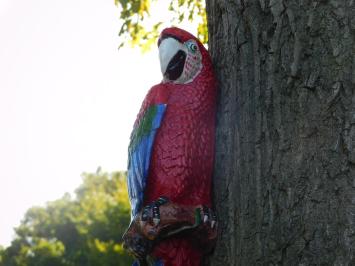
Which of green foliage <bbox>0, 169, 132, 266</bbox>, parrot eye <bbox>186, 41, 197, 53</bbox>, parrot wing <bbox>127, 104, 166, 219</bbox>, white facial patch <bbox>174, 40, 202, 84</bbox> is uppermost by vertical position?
parrot eye <bbox>186, 41, 197, 53</bbox>

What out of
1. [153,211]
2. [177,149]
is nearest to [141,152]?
[177,149]

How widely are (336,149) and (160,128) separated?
779 mm

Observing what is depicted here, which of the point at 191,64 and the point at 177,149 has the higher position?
the point at 191,64

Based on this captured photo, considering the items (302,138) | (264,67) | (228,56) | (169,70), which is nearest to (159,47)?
(169,70)

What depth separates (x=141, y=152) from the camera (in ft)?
8.89

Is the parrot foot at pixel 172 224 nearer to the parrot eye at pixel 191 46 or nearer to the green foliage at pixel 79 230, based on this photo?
the parrot eye at pixel 191 46

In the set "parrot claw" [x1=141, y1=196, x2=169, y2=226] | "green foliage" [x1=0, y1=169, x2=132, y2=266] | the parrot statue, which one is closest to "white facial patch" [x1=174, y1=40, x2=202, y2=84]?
the parrot statue

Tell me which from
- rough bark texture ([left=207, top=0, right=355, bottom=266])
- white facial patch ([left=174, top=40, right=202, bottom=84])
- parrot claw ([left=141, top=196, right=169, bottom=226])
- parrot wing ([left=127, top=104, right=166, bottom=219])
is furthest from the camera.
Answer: white facial patch ([left=174, top=40, right=202, bottom=84])

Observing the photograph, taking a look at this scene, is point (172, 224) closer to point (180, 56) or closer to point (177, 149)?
point (177, 149)

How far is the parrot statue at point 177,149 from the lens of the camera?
103 inches

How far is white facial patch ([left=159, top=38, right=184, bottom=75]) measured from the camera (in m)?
2.93

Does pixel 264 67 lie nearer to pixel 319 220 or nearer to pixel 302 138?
pixel 302 138

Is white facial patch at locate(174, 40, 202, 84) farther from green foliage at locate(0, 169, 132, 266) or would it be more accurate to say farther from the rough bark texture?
green foliage at locate(0, 169, 132, 266)

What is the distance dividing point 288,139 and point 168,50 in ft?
2.67
